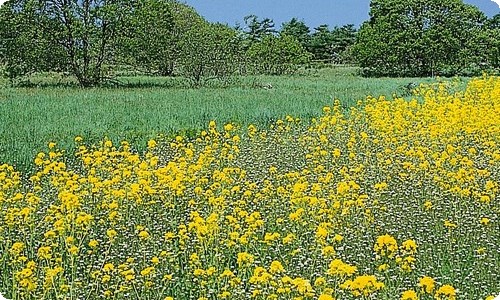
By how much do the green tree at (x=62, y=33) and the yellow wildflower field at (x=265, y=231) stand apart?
1468cm

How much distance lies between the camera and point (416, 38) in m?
19.7

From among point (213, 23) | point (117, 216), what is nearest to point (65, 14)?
point (213, 23)

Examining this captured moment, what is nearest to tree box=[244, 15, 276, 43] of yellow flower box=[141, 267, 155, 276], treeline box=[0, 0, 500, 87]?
treeline box=[0, 0, 500, 87]

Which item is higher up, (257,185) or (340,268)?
(340,268)

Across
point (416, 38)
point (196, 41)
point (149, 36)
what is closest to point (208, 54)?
point (196, 41)

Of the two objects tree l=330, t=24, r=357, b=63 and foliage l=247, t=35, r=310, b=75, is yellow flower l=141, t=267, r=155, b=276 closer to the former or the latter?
foliage l=247, t=35, r=310, b=75

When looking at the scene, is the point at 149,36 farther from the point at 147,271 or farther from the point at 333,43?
the point at 147,271

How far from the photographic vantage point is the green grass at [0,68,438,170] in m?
9.59

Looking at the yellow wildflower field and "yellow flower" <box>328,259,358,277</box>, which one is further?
the yellow wildflower field

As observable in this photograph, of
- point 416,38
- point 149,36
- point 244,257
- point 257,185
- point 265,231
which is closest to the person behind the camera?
point 244,257

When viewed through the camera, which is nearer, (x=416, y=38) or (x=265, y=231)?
(x=265, y=231)

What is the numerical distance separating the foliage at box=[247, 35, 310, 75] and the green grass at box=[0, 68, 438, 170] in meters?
1.88

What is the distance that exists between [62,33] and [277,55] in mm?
6060

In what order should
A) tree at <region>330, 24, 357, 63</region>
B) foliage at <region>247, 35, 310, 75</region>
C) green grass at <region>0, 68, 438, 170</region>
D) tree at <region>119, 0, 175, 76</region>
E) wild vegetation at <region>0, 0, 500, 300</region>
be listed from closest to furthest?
wild vegetation at <region>0, 0, 500, 300</region> → green grass at <region>0, 68, 438, 170</region> → foliage at <region>247, 35, 310, 75</region> → tree at <region>330, 24, 357, 63</region> → tree at <region>119, 0, 175, 76</region>
